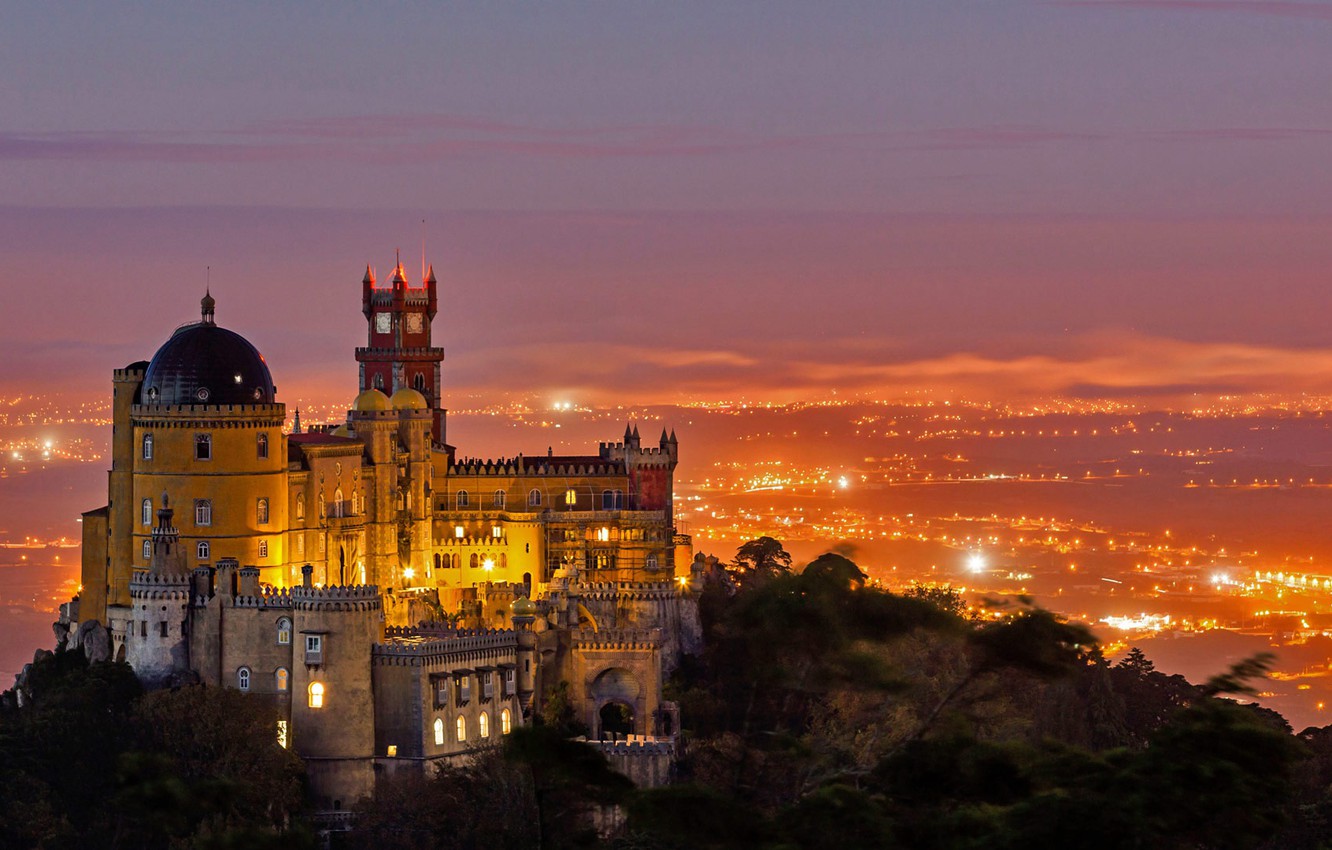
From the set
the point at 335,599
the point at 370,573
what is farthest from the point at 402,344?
the point at 335,599

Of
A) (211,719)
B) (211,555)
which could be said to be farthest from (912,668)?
(211,555)

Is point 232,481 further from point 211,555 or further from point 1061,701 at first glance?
point 1061,701

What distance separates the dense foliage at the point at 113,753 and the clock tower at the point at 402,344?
36295 millimetres

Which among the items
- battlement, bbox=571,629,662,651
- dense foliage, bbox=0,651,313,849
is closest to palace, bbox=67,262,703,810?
battlement, bbox=571,629,662,651

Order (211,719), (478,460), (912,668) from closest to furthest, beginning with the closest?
(912,668) < (211,719) < (478,460)

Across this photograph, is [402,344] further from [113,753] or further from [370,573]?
[113,753]

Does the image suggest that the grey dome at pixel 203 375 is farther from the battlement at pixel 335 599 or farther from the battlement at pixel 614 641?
the battlement at pixel 614 641

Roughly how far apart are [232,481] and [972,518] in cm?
9139

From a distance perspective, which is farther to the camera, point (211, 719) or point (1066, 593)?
point (1066, 593)

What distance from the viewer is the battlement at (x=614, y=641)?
106m

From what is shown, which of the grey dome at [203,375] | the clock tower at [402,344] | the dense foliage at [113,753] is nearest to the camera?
the dense foliage at [113,753]

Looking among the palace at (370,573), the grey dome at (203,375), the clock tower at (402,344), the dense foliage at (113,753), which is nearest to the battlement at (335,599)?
the palace at (370,573)

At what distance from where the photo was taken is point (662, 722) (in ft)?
347

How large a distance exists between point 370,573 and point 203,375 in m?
13.4
